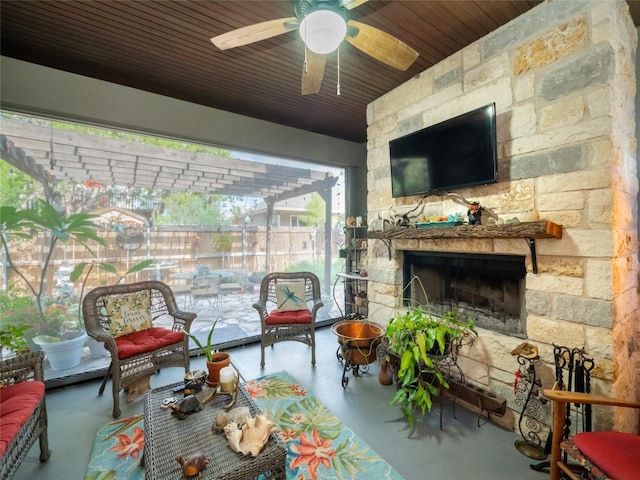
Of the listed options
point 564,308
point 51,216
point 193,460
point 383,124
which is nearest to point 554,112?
point 564,308

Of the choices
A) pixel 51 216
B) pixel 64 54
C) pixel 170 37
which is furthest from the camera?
pixel 51 216

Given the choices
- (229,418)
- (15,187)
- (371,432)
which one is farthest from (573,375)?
(15,187)

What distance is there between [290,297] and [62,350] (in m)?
2.18

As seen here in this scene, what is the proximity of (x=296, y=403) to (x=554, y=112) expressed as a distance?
2760mm

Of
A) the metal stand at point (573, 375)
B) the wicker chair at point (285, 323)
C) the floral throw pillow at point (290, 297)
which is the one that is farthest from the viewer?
the floral throw pillow at point (290, 297)

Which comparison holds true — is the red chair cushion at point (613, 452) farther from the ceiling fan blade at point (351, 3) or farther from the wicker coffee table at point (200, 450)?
the ceiling fan blade at point (351, 3)

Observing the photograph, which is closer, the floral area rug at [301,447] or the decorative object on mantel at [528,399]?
the floral area rug at [301,447]

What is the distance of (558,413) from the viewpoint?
1381 mm

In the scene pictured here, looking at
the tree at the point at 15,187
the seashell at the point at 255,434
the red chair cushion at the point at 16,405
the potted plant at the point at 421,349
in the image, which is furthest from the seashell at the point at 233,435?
the tree at the point at 15,187

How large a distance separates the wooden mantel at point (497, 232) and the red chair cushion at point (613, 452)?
3.08ft

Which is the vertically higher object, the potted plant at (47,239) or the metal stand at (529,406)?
the potted plant at (47,239)

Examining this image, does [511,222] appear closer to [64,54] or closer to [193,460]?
[193,460]

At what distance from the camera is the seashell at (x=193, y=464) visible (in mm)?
1131

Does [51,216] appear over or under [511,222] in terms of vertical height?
Answer: over
